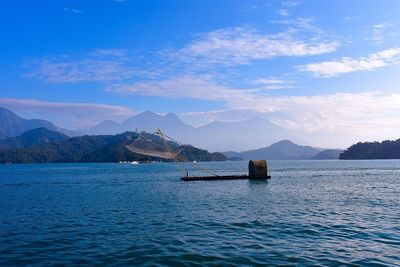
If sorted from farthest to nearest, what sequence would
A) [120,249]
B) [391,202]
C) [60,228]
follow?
[391,202] → [60,228] → [120,249]

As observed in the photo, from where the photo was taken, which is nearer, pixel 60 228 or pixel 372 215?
pixel 60 228

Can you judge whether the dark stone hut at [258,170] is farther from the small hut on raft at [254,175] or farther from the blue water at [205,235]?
the blue water at [205,235]

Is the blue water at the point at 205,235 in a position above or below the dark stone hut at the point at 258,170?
below

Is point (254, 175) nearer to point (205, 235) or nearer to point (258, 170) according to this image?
point (258, 170)

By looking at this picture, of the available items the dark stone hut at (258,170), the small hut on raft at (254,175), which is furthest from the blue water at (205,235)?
the dark stone hut at (258,170)

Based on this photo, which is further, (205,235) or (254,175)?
(254,175)

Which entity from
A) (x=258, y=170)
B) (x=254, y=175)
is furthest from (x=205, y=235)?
(x=258, y=170)

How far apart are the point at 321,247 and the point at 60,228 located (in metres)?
23.4

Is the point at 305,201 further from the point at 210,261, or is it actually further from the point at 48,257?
the point at 48,257

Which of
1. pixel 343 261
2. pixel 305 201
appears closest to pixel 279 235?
pixel 343 261

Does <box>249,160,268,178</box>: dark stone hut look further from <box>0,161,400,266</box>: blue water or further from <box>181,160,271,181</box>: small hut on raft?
<box>0,161,400,266</box>: blue water

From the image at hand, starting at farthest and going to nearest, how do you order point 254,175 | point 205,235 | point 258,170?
point 258,170 → point 254,175 → point 205,235

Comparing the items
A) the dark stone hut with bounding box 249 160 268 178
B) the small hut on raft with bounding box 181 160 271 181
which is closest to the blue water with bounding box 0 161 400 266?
the small hut on raft with bounding box 181 160 271 181

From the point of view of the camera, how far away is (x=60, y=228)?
3472 centimetres
